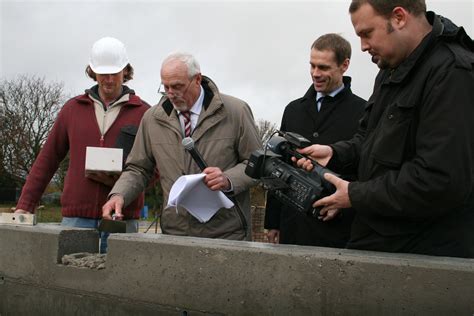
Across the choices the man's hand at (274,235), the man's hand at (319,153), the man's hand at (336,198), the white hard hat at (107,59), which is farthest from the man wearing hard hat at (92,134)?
the man's hand at (336,198)

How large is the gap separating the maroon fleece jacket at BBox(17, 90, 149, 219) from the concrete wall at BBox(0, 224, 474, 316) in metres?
0.57

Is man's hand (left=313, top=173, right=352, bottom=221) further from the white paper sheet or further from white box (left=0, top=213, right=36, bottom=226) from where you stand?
white box (left=0, top=213, right=36, bottom=226)

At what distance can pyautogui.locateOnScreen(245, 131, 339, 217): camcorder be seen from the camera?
3.27m

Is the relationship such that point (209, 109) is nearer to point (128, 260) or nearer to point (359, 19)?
point (128, 260)

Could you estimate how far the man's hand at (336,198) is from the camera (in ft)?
10.2

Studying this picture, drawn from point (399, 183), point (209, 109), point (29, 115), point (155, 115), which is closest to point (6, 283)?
point (155, 115)

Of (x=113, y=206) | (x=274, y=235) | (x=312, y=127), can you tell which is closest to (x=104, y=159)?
(x=113, y=206)

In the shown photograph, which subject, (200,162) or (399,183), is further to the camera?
(200,162)

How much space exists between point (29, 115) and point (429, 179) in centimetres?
4054

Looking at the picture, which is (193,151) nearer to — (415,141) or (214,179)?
(214,179)

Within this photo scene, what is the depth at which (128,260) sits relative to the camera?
148 inches

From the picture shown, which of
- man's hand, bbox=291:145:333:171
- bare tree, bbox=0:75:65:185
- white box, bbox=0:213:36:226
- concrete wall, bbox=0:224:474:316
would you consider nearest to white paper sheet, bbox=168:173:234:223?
concrete wall, bbox=0:224:474:316

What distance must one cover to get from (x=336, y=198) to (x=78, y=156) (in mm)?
2664

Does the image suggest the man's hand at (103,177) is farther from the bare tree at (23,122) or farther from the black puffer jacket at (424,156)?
the bare tree at (23,122)
